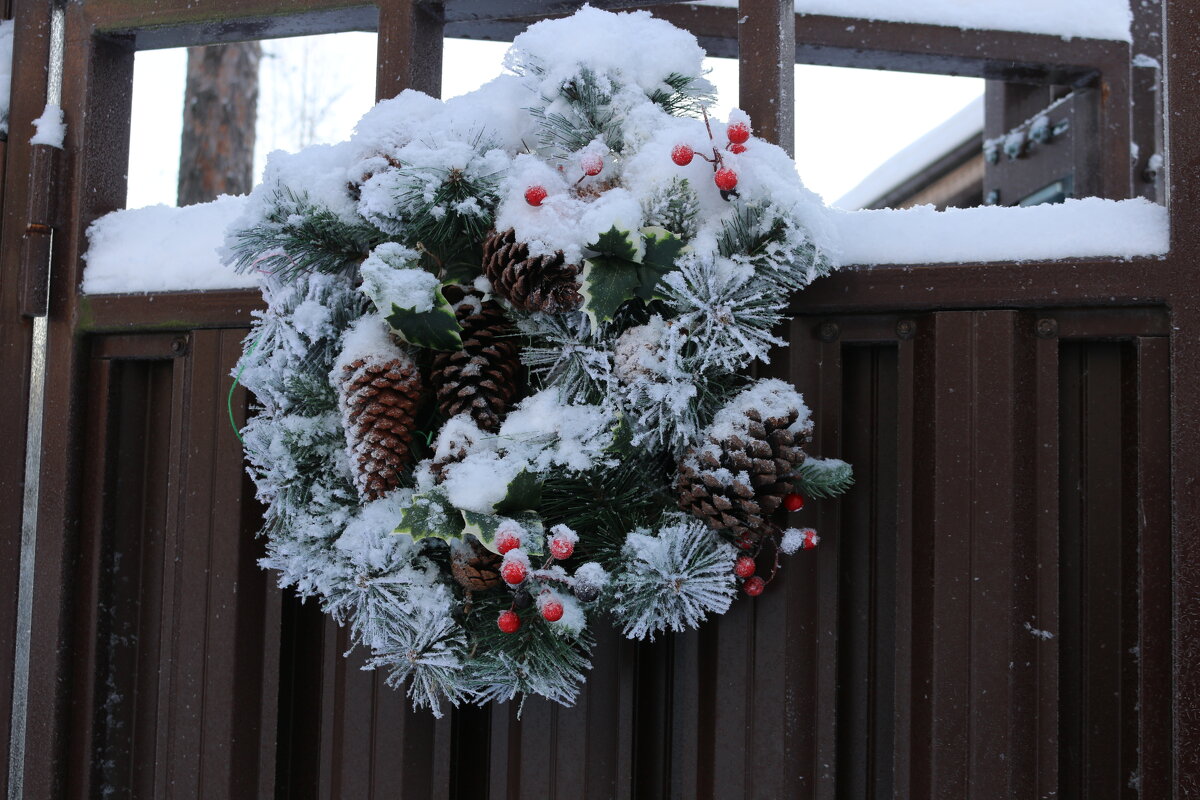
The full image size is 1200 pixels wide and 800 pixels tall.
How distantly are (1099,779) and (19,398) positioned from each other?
1.98 metres

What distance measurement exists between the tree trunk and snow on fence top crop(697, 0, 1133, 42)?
4198 mm

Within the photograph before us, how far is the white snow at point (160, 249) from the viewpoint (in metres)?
1.85

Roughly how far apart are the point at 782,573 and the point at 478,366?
1.84 ft

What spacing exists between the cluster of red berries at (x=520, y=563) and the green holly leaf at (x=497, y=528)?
0.6 inches

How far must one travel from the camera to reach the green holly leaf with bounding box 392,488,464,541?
1.36 m

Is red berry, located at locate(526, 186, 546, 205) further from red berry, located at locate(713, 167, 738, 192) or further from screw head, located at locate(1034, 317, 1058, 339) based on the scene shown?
screw head, located at locate(1034, 317, 1058, 339)

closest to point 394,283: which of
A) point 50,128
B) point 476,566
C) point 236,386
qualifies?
point 476,566

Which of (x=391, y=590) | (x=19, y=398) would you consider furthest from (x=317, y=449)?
(x=19, y=398)

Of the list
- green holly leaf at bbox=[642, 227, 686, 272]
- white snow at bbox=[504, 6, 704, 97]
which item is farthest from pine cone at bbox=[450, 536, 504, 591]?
white snow at bbox=[504, 6, 704, 97]

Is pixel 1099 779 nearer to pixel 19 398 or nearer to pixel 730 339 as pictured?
pixel 730 339

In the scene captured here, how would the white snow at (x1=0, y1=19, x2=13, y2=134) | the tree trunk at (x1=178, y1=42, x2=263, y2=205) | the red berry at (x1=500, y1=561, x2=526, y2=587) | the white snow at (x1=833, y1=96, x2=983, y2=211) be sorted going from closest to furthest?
the red berry at (x1=500, y1=561, x2=526, y2=587) → the white snow at (x1=0, y1=19, x2=13, y2=134) → the white snow at (x1=833, y1=96, x2=983, y2=211) → the tree trunk at (x1=178, y1=42, x2=263, y2=205)

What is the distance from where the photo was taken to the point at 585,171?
1457 mm

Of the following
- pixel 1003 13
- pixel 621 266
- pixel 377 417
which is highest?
pixel 1003 13

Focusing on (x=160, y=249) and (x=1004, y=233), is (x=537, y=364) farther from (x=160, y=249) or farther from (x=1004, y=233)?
(x=160, y=249)
